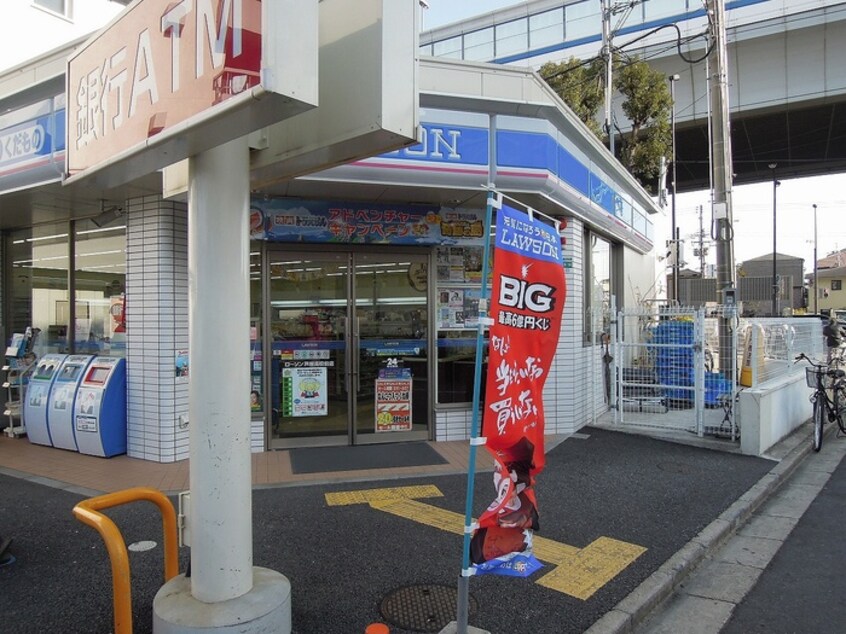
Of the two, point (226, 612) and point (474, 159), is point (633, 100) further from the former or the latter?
point (226, 612)

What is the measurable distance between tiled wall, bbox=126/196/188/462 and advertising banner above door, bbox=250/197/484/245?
96cm

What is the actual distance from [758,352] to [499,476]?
19.8ft

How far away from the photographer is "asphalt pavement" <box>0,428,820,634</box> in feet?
11.2

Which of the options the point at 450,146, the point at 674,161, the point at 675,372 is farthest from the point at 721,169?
the point at 674,161

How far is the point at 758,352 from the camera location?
7.55 meters

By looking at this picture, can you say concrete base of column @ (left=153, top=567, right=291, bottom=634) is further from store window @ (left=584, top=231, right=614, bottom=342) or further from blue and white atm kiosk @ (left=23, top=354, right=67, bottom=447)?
store window @ (left=584, top=231, right=614, bottom=342)

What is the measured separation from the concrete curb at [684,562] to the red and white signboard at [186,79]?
3.15 m

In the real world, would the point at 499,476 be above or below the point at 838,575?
above

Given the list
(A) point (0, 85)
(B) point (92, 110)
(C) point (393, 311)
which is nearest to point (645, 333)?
(C) point (393, 311)

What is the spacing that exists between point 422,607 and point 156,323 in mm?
4691

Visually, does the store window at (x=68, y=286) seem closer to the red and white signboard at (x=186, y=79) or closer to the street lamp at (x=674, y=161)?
the red and white signboard at (x=186, y=79)

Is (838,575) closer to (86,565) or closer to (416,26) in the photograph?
(416,26)

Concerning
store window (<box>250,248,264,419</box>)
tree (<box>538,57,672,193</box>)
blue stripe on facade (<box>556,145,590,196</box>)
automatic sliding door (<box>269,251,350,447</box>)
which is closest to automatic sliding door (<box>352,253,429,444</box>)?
automatic sliding door (<box>269,251,350,447</box>)

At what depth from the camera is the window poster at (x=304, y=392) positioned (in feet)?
23.6
